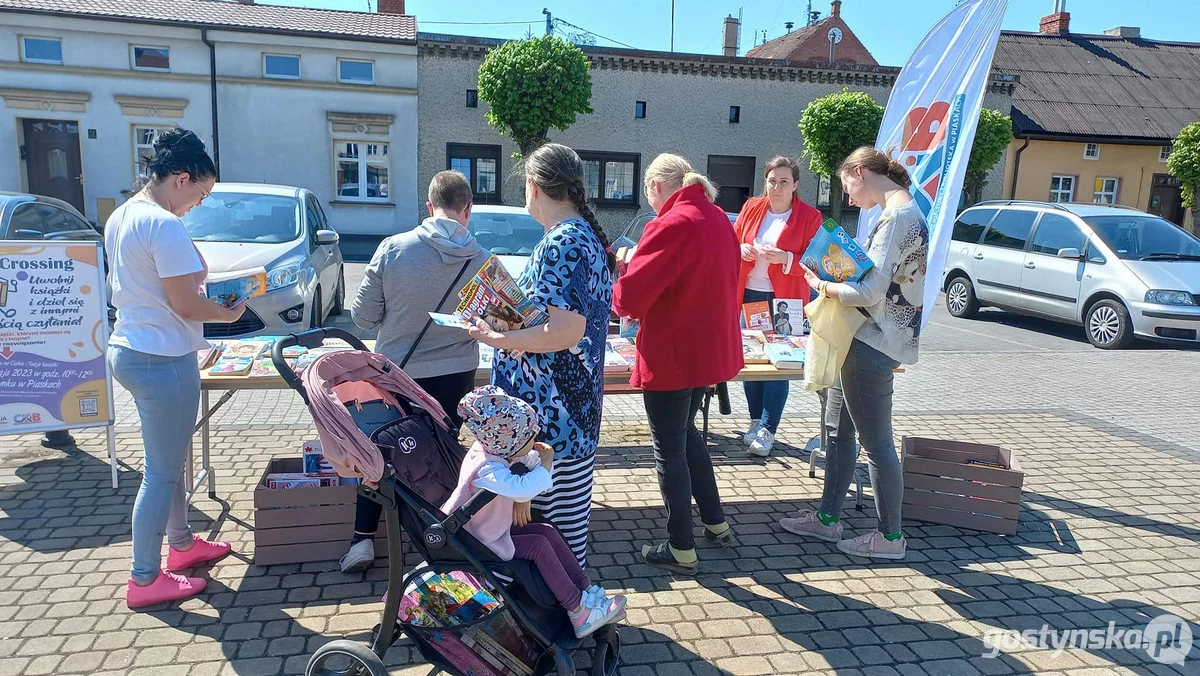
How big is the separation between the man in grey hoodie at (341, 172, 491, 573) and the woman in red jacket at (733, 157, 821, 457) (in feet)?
7.20

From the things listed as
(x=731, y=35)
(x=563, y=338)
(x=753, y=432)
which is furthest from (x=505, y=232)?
(x=731, y=35)

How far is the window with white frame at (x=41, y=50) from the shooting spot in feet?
69.6

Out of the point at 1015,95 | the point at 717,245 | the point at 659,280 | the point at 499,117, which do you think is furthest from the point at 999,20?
the point at 1015,95

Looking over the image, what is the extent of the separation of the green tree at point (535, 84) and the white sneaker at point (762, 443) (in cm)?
1664

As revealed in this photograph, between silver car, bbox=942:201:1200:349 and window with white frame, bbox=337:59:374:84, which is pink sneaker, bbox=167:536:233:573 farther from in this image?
window with white frame, bbox=337:59:374:84

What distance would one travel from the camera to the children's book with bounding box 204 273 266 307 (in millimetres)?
3379

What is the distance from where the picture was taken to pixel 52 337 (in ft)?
15.6

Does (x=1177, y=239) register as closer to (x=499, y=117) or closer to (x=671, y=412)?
(x=671, y=412)

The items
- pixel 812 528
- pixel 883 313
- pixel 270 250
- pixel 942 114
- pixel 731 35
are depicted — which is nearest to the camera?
pixel 883 313

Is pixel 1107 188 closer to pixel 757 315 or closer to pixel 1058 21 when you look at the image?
pixel 1058 21

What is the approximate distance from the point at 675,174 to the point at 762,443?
2.55 meters

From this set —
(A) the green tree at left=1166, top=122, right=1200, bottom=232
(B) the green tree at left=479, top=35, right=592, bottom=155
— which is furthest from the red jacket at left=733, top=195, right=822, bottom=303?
(A) the green tree at left=1166, top=122, right=1200, bottom=232

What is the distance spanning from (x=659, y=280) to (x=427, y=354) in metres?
1.24

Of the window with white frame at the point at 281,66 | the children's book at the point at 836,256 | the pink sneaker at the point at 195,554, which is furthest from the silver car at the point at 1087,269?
the window with white frame at the point at 281,66
